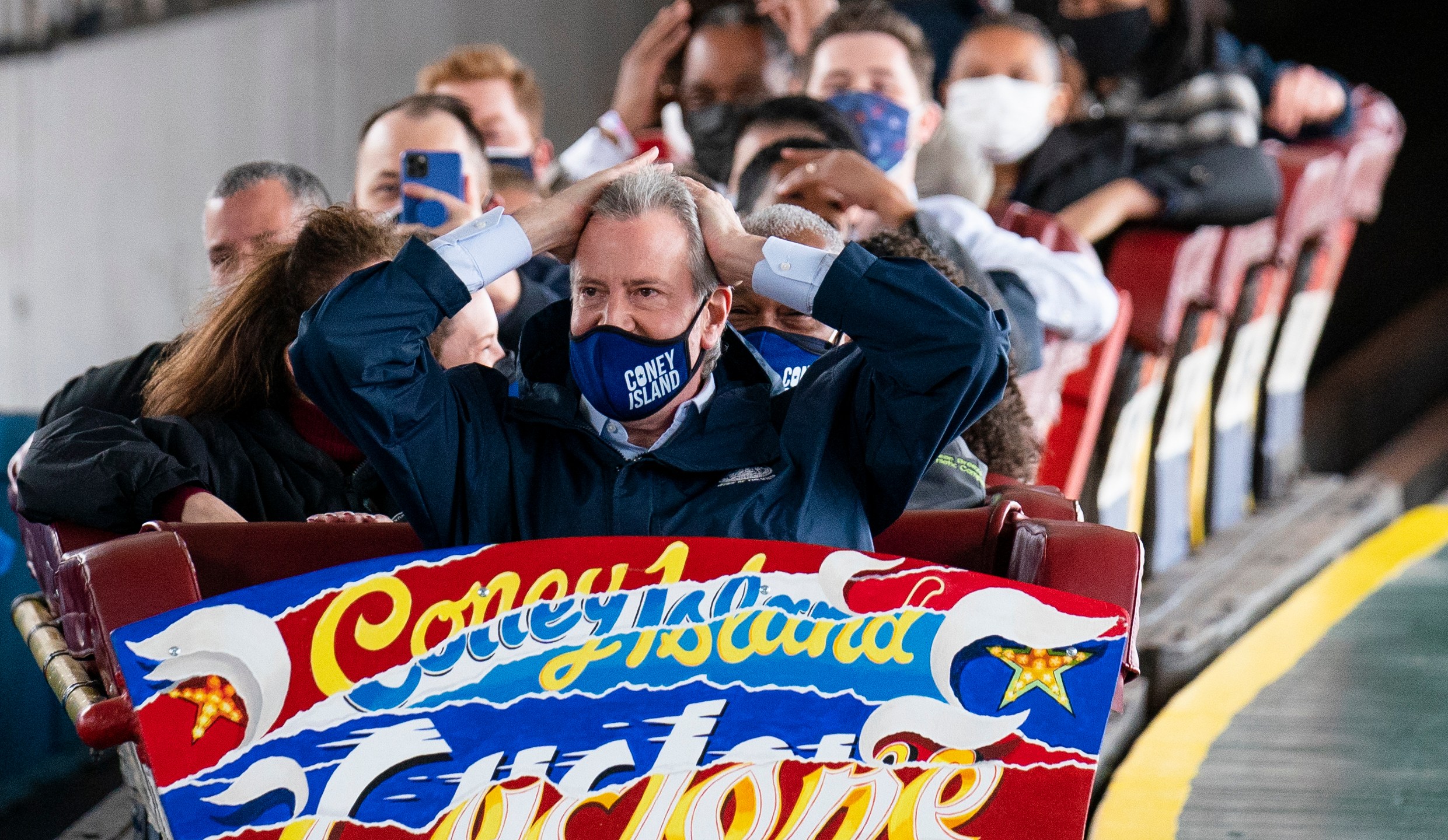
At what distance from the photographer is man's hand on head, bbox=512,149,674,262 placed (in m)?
1.92

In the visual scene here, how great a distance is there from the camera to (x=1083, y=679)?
5.65 feet

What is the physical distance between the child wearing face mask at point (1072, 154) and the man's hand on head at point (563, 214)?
7.60 feet

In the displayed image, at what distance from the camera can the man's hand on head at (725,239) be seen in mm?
1927

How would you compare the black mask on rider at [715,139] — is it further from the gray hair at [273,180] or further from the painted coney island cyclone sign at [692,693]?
the painted coney island cyclone sign at [692,693]

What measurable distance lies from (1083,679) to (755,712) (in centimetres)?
32

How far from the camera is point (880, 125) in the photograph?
350 centimetres

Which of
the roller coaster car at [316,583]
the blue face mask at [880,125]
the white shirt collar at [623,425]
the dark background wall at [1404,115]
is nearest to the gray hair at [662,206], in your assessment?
the white shirt collar at [623,425]

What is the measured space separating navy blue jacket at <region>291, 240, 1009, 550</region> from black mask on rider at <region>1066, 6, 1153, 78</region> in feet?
12.1

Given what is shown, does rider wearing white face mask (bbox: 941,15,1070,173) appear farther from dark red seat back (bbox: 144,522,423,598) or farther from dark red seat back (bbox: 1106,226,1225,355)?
dark red seat back (bbox: 144,522,423,598)

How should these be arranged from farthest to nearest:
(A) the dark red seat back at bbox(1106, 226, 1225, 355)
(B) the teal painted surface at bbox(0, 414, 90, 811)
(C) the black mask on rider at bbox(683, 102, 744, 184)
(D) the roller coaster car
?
(A) the dark red seat back at bbox(1106, 226, 1225, 355) < (C) the black mask on rider at bbox(683, 102, 744, 184) < (B) the teal painted surface at bbox(0, 414, 90, 811) < (D) the roller coaster car

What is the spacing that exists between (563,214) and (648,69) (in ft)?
8.41

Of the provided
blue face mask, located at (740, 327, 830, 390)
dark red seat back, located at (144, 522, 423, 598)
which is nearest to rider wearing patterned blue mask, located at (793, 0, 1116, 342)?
blue face mask, located at (740, 327, 830, 390)

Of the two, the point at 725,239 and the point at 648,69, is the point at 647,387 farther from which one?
the point at 648,69

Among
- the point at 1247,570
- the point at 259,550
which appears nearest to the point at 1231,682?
the point at 1247,570
